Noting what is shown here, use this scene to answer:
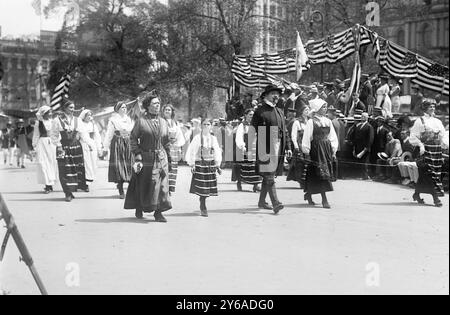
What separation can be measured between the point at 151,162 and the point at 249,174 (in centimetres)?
402

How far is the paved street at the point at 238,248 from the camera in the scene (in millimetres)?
5199

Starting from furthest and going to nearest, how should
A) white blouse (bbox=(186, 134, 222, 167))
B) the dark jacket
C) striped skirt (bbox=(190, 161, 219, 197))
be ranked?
the dark jacket < white blouse (bbox=(186, 134, 222, 167)) < striped skirt (bbox=(190, 161, 219, 197))

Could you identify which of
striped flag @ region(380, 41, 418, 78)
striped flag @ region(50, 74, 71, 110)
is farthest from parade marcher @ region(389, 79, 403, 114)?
striped flag @ region(50, 74, 71, 110)

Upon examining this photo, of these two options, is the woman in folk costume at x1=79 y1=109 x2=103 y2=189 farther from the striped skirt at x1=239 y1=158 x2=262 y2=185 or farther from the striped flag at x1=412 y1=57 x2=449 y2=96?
the striped flag at x1=412 y1=57 x2=449 y2=96

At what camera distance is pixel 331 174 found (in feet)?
33.0

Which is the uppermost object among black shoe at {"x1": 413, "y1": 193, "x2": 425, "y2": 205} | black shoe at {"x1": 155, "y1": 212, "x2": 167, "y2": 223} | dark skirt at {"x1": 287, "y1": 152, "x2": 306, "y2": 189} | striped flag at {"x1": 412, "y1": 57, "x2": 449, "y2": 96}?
striped flag at {"x1": 412, "y1": 57, "x2": 449, "y2": 96}

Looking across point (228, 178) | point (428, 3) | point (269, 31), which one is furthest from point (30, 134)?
point (428, 3)

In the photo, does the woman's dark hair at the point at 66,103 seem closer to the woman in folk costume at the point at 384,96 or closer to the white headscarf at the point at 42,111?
the white headscarf at the point at 42,111

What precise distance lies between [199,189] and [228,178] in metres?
5.79

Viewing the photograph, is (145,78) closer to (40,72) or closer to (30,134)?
(40,72)

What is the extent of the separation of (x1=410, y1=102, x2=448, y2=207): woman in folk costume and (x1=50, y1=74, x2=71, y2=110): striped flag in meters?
5.69

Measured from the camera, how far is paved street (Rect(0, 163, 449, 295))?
17.1 feet

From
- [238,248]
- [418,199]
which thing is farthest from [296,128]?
[238,248]

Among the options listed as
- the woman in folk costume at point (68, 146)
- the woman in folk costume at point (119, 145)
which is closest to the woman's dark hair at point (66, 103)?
the woman in folk costume at point (68, 146)
